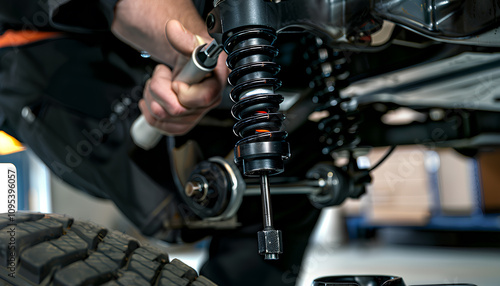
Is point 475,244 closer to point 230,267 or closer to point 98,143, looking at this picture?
point 230,267

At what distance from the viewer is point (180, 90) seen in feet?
1.61

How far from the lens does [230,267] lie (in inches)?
30.5

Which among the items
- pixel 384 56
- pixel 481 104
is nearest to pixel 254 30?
pixel 384 56

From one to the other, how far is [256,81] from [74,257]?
22 cm

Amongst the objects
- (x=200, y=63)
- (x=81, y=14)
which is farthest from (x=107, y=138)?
(x=200, y=63)

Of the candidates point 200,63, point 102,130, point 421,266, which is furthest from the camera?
point 421,266

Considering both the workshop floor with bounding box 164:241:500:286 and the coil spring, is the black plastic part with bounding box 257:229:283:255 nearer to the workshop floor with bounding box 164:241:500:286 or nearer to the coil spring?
the coil spring

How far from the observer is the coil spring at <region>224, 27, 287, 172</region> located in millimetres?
354

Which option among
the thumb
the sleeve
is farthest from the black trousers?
the thumb

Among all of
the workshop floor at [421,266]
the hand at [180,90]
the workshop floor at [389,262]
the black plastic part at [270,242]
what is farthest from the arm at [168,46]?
the workshop floor at [421,266]

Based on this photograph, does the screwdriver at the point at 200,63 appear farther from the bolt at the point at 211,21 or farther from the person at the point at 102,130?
the person at the point at 102,130

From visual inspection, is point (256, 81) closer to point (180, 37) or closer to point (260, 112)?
point (260, 112)

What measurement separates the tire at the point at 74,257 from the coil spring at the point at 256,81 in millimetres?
149

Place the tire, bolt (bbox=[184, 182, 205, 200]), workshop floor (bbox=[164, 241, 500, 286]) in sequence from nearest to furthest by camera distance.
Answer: the tire, bolt (bbox=[184, 182, 205, 200]), workshop floor (bbox=[164, 241, 500, 286])
